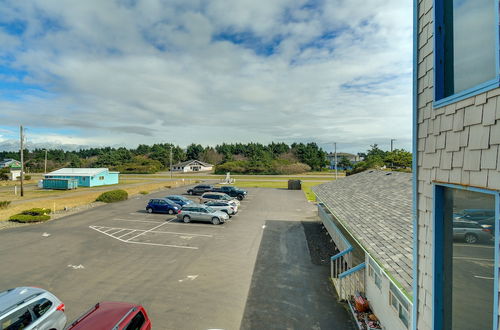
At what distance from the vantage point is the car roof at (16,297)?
6.84 metres

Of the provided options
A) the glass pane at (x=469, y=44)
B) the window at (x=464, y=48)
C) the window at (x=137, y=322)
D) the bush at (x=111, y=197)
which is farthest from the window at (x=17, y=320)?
the bush at (x=111, y=197)

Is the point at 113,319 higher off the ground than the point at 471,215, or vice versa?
the point at 471,215

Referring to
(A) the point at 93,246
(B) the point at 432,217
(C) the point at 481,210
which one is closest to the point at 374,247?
(B) the point at 432,217

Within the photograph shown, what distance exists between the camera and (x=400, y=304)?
6.96m

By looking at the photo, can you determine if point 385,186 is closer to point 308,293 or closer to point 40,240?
point 308,293

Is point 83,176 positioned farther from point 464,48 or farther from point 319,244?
point 464,48

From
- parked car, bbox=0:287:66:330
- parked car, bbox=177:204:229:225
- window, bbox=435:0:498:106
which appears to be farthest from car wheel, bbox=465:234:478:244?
parked car, bbox=177:204:229:225

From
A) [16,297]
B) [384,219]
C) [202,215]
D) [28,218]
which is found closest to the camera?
[16,297]

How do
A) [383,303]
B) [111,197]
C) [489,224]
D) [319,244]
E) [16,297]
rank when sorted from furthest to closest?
[111,197]
[319,244]
[383,303]
[16,297]
[489,224]

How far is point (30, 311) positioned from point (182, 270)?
22.5ft

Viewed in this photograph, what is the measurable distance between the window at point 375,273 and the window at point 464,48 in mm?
6603

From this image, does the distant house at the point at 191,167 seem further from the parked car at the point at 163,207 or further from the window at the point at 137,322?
the window at the point at 137,322

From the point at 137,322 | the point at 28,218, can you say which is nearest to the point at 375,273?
the point at 137,322

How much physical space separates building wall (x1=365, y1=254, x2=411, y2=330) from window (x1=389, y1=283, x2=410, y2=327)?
11 cm
